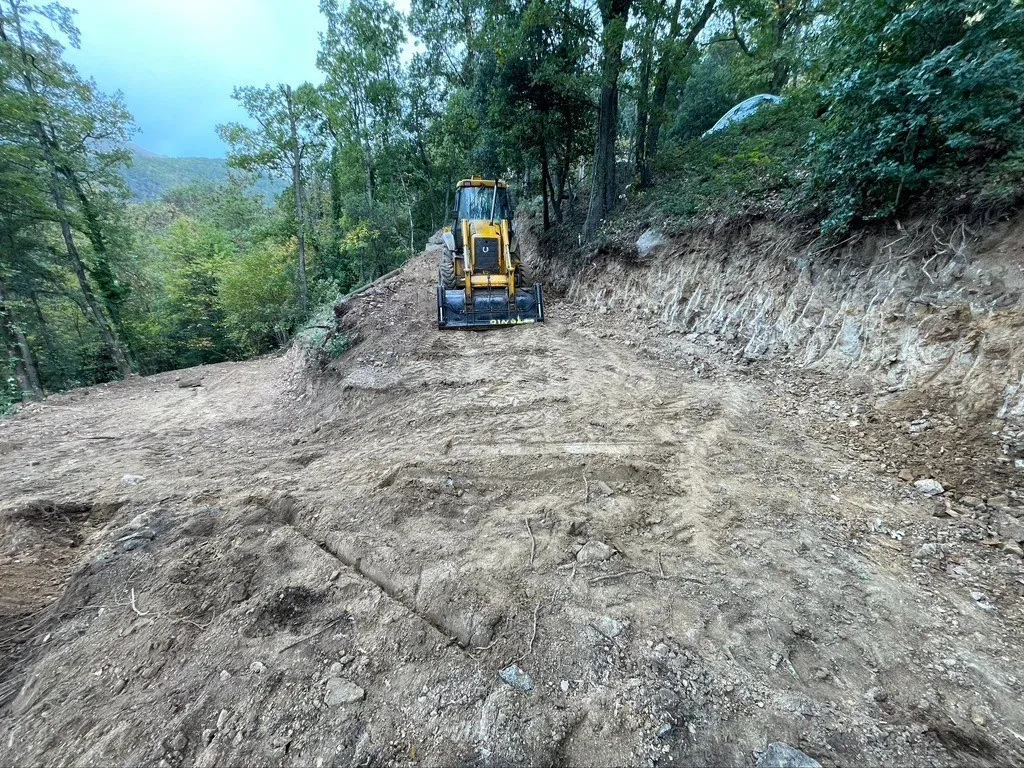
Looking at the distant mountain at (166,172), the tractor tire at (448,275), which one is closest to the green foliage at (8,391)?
the tractor tire at (448,275)

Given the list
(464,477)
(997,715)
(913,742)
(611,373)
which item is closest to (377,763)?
(464,477)

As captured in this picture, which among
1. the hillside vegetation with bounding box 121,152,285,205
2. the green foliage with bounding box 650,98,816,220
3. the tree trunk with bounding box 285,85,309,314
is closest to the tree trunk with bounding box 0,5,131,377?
the tree trunk with bounding box 285,85,309,314

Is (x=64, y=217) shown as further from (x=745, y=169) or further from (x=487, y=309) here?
(x=745, y=169)

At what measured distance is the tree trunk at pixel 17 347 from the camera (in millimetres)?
10102

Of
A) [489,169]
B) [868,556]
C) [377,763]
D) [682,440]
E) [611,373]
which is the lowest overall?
[377,763]

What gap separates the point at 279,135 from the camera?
12781 millimetres

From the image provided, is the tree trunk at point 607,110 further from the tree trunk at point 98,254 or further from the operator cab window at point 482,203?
the tree trunk at point 98,254

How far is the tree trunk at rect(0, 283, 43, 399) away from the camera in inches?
398

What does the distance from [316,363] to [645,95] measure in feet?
30.7

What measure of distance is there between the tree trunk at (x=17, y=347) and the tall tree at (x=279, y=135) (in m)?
7.11

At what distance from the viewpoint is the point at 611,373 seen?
5.97 metres

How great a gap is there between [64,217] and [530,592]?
50.1 feet

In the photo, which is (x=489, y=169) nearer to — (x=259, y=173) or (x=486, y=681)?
(x=259, y=173)

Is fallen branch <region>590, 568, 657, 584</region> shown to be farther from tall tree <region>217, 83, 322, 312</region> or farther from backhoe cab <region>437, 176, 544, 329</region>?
tall tree <region>217, 83, 322, 312</region>
